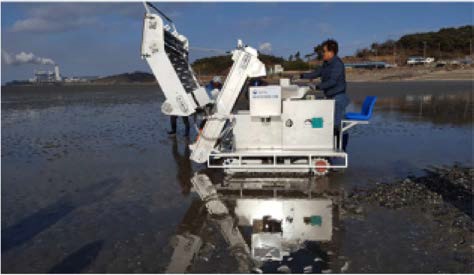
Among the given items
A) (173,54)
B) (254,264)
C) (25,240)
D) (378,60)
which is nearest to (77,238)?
(25,240)

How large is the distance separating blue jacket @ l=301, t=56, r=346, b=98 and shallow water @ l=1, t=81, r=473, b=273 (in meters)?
1.54

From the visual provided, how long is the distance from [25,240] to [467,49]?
95804 mm

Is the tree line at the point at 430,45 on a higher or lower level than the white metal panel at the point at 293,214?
higher

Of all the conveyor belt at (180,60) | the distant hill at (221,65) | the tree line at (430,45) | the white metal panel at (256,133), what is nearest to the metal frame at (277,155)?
the white metal panel at (256,133)

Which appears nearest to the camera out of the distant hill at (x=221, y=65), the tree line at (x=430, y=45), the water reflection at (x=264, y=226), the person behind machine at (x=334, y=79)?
the water reflection at (x=264, y=226)

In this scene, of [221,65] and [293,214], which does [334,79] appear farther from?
[221,65]

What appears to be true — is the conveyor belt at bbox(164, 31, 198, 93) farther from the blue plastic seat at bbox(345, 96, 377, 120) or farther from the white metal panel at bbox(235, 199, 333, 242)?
the blue plastic seat at bbox(345, 96, 377, 120)

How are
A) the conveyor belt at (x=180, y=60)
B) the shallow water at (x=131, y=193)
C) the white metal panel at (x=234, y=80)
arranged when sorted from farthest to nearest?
the conveyor belt at (x=180, y=60)
the white metal panel at (x=234, y=80)
the shallow water at (x=131, y=193)

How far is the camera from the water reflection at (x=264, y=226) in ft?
12.2

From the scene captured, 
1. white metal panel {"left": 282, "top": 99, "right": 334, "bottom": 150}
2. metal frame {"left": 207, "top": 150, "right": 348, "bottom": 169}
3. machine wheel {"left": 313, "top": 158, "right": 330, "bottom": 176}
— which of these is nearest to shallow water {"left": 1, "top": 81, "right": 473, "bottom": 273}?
machine wheel {"left": 313, "top": 158, "right": 330, "bottom": 176}

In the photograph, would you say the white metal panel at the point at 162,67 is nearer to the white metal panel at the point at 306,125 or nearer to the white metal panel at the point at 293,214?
the white metal panel at the point at 306,125

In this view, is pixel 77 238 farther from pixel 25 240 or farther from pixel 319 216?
pixel 319 216

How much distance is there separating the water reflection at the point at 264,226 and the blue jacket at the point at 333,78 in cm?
164

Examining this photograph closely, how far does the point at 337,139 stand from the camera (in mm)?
7453
